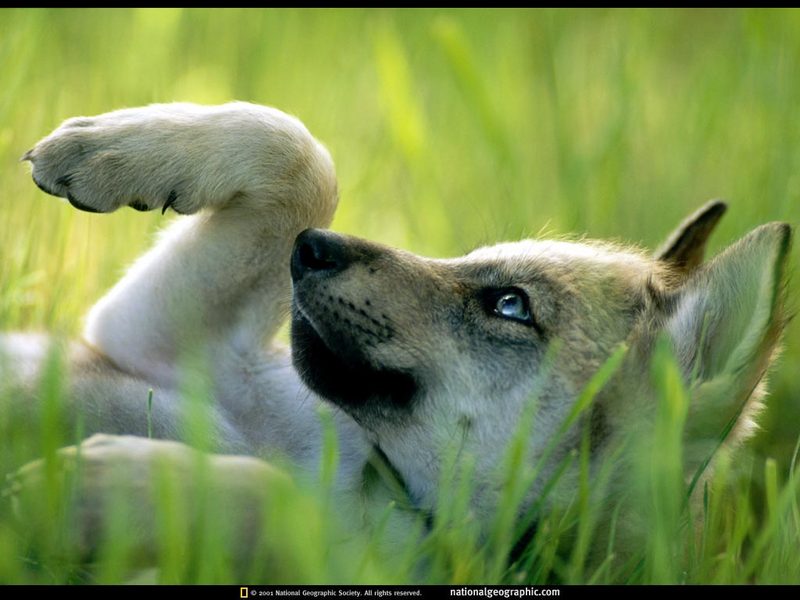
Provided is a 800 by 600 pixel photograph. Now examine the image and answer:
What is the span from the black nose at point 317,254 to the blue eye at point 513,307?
46cm

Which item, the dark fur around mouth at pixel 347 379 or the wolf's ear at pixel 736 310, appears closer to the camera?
the wolf's ear at pixel 736 310

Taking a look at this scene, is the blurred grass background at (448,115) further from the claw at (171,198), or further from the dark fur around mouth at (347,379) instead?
the dark fur around mouth at (347,379)

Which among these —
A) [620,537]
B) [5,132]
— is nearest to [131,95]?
[5,132]

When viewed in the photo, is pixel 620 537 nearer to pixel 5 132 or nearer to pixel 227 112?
pixel 227 112

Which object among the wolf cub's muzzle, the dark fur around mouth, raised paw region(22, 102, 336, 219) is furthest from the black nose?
raised paw region(22, 102, 336, 219)

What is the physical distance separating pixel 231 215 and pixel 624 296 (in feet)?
3.89

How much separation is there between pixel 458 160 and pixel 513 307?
3006 mm

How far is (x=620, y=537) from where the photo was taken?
266 cm

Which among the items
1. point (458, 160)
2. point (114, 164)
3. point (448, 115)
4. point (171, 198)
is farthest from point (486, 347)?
point (448, 115)

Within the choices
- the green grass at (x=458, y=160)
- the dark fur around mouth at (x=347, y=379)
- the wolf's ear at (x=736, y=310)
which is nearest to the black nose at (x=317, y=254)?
the dark fur around mouth at (x=347, y=379)

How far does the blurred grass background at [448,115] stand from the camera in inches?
171

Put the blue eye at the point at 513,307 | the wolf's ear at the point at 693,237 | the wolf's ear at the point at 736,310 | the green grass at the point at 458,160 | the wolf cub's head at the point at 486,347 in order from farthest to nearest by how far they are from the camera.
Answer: the wolf's ear at the point at 693,237, the blue eye at the point at 513,307, the wolf cub's head at the point at 486,347, the wolf's ear at the point at 736,310, the green grass at the point at 458,160

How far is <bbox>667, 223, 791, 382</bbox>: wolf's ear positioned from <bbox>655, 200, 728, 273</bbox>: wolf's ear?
566mm

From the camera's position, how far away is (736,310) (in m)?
2.73
